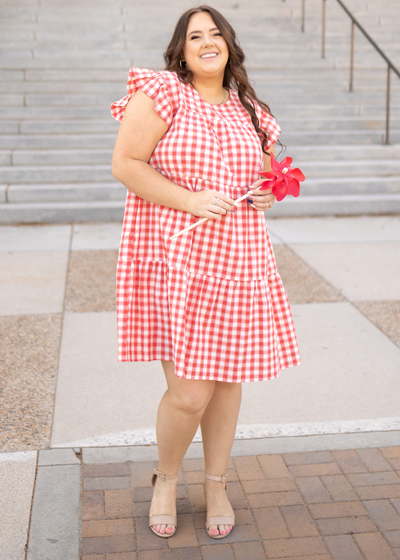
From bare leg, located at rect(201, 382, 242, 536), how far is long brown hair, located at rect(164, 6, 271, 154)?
2.88 ft

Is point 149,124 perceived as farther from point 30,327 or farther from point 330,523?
point 30,327

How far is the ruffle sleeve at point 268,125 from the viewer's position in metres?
2.40

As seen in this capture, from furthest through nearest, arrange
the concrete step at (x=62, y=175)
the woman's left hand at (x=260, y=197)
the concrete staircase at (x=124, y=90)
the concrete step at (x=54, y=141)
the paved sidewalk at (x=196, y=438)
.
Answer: the concrete step at (x=54, y=141) → the concrete step at (x=62, y=175) → the concrete staircase at (x=124, y=90) → the paved sidewalk at (x=196, y=438) → the woman's left hand at (x=260, y=197)

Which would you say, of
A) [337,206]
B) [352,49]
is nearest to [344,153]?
[337,206]

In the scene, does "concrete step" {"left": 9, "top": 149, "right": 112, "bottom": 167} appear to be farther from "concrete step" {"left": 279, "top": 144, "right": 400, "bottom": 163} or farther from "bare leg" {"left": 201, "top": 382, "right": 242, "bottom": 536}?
"bare leg" {"left": 201, "top": 382, "right": 242, "bottom": 536}

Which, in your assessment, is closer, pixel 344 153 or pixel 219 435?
pixel 219 435

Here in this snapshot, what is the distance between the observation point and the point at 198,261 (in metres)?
2.26

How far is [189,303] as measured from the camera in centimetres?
224

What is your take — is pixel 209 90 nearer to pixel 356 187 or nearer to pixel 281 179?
pixel 281 179

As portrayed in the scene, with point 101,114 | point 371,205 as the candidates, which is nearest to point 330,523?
point 371,205

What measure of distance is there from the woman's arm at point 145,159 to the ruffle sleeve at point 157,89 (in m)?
0.02

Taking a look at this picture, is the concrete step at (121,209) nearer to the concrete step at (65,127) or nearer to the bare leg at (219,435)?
the concrete step at (65,127)

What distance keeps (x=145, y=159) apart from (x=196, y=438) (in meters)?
1.41

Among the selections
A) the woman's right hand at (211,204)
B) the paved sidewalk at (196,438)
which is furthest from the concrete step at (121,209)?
the woman's right hand at (211,204)
